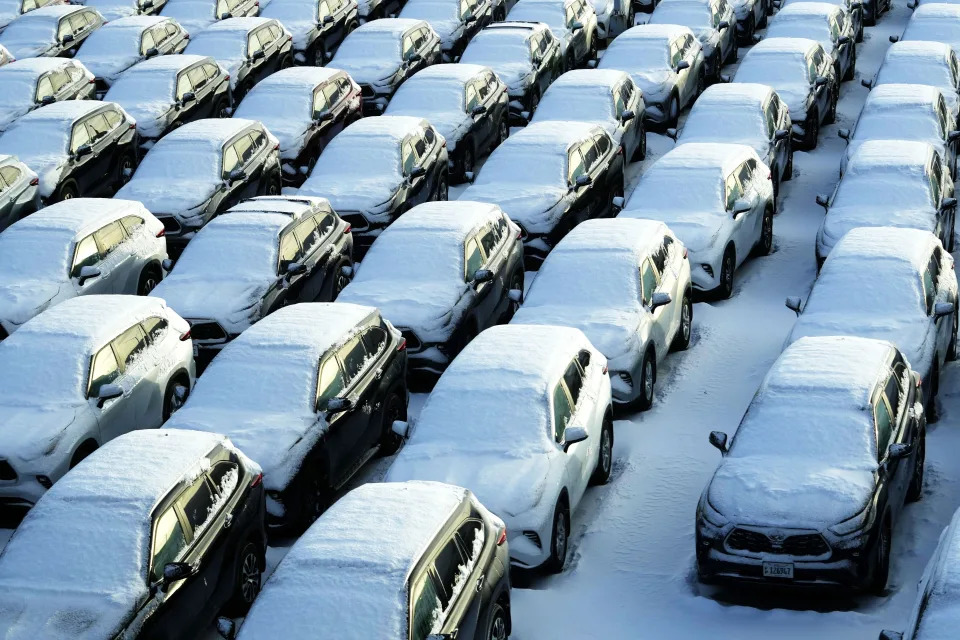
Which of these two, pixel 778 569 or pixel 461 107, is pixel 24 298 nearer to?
pixel 461 107

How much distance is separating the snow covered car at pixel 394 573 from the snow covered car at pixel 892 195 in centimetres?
837

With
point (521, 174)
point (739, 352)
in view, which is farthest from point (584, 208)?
point (739, 352)

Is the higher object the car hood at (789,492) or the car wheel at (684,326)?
the car hood at (789,492)

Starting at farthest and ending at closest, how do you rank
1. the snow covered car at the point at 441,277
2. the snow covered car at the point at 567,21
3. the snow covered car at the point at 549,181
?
the snow covered car at the point at 567,21 < the snow covered car at the point at 549,181 < the snow covered car at the point at 441,277

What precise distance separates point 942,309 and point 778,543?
4453 mm

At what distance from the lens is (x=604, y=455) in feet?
43.4

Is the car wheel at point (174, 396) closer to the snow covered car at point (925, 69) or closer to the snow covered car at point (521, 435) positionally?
the snow covered car at point (521, 435)

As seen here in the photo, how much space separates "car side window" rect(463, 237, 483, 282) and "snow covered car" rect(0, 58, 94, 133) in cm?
971

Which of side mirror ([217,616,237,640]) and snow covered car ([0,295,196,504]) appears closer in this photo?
side mirror ([217,616,237,640])

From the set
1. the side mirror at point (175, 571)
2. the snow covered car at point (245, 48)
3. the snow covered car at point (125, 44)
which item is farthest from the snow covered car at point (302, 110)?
the side mirror at point (175, 571)

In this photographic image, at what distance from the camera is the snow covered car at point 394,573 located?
29.2 feet

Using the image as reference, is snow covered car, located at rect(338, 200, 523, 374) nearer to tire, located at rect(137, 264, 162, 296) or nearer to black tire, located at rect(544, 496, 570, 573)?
tire, located at rect(137, 264, 162, 296)

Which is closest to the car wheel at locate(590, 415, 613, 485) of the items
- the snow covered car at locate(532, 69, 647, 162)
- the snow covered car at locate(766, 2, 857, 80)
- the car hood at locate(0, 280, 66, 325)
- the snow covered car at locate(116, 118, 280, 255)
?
the car hood at locate(0, 280, 66, 325)

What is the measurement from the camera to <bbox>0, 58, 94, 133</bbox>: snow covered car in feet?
74.0
